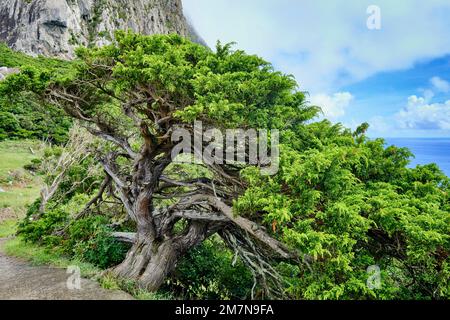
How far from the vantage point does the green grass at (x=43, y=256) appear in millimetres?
6762

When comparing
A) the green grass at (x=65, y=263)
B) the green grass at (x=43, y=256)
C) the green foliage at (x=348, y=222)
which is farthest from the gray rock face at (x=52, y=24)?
the green foliage at (x=348, y=222)

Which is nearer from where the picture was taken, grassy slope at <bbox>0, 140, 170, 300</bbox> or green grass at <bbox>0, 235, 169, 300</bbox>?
green grass at <bbox>0, 235, 169, 300</bbox>

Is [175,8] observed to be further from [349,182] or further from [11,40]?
[349,182]

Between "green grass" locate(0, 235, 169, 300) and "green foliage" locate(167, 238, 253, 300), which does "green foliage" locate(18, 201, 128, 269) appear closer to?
"green grass" locate(0, 235, 169, 300)

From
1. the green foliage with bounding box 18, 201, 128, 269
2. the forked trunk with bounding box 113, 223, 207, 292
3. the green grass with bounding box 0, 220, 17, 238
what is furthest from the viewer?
the green grass with bounding box 0, 220, 17, 238

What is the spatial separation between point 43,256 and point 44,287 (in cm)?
235

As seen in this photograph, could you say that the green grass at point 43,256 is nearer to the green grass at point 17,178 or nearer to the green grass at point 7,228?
the green grass at point 7,228

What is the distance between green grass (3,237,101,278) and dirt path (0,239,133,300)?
0.32 m

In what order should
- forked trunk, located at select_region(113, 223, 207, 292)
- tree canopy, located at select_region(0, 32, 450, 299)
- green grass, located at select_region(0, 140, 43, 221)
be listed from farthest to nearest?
green grass, located at select_region(0, 140, 43, 221) < forked trunk, located at select_region(113, 223, 207, 292) < tree canopy, located at select_region(0, 32, 450, 299)

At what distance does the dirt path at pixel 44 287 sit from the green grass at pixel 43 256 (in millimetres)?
319

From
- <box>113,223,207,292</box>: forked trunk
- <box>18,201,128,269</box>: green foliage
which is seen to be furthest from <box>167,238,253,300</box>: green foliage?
<box>18,201,128,269</box>: green foliage

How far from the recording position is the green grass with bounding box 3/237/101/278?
22.2 feet

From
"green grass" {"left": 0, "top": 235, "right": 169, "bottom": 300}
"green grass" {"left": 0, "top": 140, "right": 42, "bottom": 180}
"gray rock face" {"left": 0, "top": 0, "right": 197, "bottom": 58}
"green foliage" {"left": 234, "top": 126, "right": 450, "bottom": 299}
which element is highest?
"gray rock face" {"left": 0, "top": 0, "right": 197, "bottom": 58}

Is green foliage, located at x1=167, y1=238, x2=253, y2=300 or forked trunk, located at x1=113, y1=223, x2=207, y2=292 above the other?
forked trunk, located at x1=113, y1=223, x2=207, y2=292
